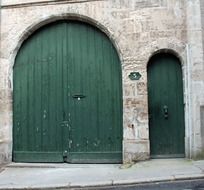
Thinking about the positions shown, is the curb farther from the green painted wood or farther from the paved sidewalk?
the green painted wood

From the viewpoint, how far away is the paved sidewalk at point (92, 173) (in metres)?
6.74

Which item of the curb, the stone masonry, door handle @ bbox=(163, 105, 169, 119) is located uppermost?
the stone masonry

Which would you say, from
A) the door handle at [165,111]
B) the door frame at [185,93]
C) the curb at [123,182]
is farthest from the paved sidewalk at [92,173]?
the door handle at [165,111]

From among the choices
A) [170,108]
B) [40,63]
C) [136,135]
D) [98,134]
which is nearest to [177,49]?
[170,108]

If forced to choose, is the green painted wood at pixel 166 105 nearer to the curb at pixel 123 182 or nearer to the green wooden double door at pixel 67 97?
the green wooden double door at pixel 67 97

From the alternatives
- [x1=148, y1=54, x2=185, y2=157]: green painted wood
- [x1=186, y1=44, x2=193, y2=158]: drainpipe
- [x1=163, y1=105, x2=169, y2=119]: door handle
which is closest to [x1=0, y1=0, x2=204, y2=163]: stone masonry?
[x1=186, y1=44, x2=193, y2=158]: drainpipe

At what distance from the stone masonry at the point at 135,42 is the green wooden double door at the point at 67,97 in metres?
0.25

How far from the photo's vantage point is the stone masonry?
26.7 feet

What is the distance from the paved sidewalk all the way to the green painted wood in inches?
16.1

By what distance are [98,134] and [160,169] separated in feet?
6.37

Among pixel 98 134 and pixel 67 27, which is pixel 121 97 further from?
pixel 67 27

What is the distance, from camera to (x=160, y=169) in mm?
7395

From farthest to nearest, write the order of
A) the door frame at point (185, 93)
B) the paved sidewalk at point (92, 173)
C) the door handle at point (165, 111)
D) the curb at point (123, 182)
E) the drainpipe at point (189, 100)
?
the door handle at point (165, 111) → the door frame at point (185, 93) → the drainpipe at point (189, 100) → the paved sidewalk at point (92, 173) → the curb at point (123, 182)

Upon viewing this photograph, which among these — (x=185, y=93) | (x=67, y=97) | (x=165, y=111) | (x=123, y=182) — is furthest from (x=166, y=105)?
(x=123, y=182)
